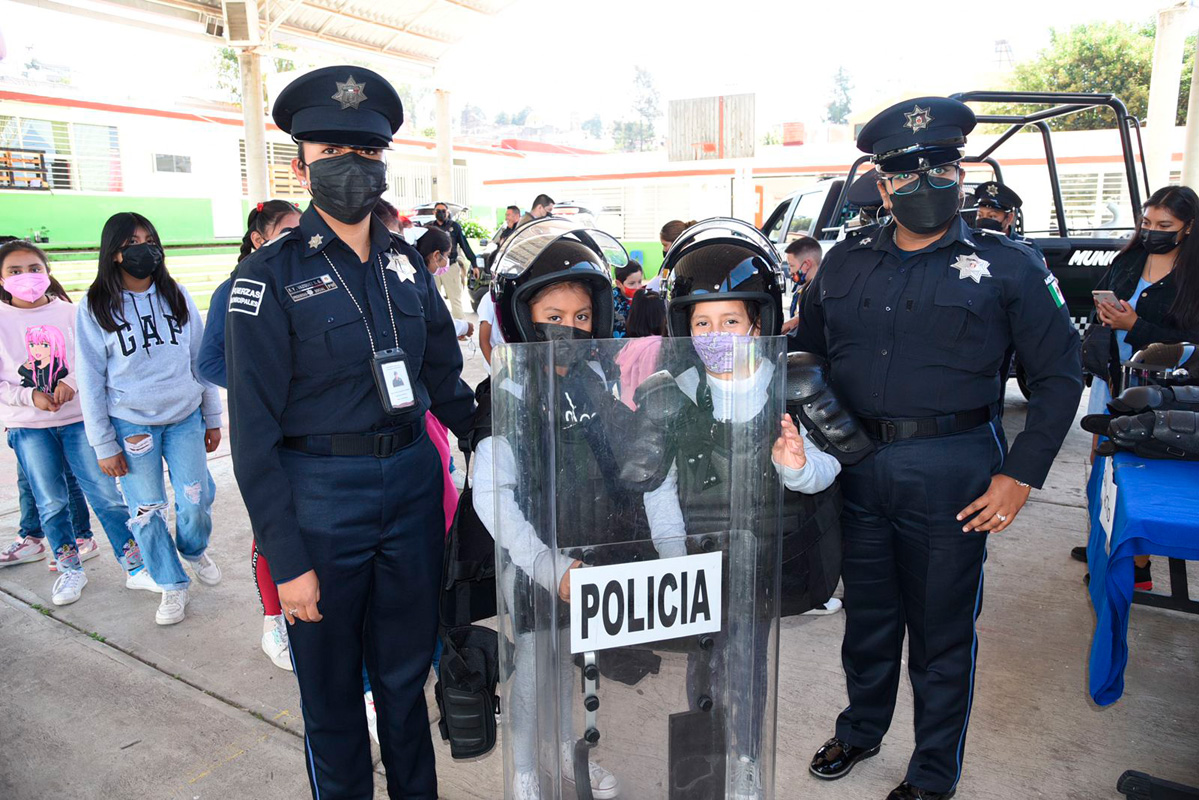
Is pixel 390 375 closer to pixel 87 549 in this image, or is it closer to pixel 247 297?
pixel 247 297

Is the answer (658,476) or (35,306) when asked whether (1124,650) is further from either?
(35,306)

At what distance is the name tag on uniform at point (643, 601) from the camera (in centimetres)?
137

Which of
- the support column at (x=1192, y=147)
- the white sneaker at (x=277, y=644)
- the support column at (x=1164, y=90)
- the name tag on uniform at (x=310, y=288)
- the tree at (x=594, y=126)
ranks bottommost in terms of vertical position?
the white sneaker at (x=277, y=644)

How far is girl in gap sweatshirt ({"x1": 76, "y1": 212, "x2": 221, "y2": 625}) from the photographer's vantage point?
11.2ft

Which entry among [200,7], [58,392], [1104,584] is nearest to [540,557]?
[1104,584]

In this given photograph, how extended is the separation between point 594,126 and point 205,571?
13192cm

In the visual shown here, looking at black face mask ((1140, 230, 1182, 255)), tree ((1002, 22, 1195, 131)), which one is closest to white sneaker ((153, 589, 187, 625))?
black face mask ((1140, 230, 1182, 255))

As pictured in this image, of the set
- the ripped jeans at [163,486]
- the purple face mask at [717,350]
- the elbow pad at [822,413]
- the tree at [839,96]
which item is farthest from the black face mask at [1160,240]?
the tree at [839,96]

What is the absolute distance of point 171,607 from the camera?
12.2 feet

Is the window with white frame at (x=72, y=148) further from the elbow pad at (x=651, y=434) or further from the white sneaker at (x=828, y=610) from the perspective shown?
the elbow pad at (x=651, y=434)

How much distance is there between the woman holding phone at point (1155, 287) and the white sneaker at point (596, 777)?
3170 millimetres

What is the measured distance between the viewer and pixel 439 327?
88.2 inches

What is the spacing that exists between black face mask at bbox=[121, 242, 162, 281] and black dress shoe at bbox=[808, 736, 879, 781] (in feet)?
10.5

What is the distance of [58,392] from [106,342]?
59cm
